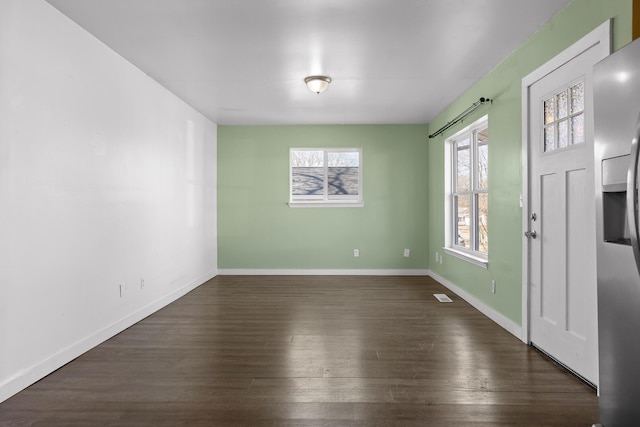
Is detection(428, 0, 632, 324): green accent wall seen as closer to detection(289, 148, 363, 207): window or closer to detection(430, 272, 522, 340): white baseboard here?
detection(430, 272, 522, 340): white baseboard

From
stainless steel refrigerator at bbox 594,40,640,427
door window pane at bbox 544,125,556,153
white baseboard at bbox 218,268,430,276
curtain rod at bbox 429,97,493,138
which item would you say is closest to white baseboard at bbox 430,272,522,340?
white baseboard at bbox 218,268,430,276

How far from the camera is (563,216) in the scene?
2.59 metres

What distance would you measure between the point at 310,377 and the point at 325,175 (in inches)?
164

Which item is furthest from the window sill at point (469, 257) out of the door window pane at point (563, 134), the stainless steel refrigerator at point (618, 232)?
the stainless steel refrigerator at point (618, 232)

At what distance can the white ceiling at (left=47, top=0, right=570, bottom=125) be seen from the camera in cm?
258

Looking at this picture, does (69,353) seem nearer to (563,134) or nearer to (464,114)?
(563,134)

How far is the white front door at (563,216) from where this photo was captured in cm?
234

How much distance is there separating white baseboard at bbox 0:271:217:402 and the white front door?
336 cm

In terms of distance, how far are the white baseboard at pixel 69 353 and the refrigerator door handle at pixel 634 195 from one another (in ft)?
10.0

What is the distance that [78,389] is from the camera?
2.28 meters

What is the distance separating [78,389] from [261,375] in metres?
1.07

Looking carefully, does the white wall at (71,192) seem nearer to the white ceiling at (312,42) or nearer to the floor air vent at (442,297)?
the white ceiling at (312,42)

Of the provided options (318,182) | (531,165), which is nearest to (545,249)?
(531,165)

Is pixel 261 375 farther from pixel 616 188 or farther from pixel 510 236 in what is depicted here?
pixel 510 236
